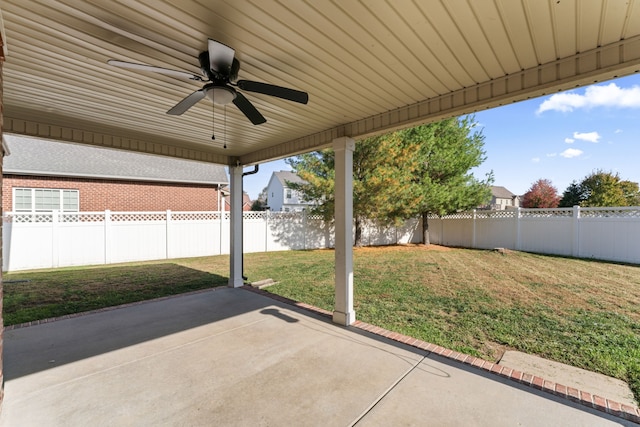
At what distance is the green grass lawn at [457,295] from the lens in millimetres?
3580

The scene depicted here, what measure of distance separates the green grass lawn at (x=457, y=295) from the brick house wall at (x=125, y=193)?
4.82m

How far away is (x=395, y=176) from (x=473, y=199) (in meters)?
3.94

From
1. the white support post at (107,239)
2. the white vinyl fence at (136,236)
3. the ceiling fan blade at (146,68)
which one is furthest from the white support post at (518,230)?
the white support post at (107,239)

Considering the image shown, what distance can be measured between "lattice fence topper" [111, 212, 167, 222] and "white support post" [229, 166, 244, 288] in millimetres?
5432

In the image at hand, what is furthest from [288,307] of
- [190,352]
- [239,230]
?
[239,230]

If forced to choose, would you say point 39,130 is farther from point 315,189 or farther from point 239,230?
point 315,189

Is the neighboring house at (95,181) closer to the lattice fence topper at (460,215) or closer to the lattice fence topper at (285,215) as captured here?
the lattice fence topper at (285,215)

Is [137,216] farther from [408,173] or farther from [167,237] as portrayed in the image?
[408,173]

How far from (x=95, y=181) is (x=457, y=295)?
13814 millimetres

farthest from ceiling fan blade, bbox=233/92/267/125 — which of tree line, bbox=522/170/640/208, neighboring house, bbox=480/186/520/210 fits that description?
neighboring house, bbox=480/186/520/210

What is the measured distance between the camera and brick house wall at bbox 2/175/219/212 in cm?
1097

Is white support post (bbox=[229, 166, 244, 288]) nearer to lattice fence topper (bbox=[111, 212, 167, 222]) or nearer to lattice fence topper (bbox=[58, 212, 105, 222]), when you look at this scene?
lattice fence topper (bbox=[111, 212, 167, 222])

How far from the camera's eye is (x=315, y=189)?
37.8ft

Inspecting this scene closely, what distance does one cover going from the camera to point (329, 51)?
2334 mm
